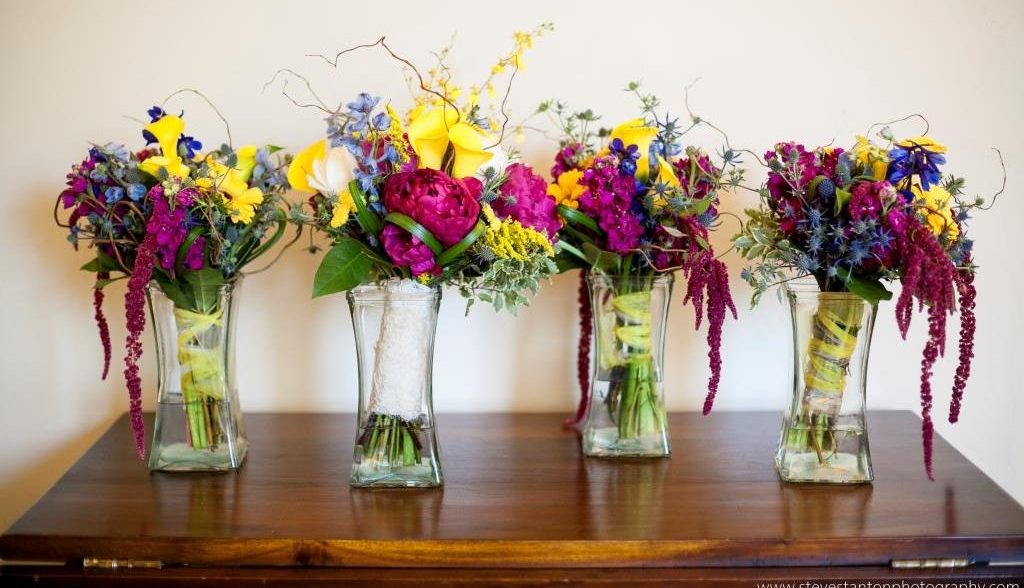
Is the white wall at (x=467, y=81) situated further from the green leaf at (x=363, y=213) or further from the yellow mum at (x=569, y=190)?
the green leaf at (x=363, y=213)

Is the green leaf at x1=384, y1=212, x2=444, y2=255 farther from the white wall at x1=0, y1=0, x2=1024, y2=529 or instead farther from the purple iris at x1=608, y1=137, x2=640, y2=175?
the white wall at x1=0, y1=0, x2=1024, y2=529

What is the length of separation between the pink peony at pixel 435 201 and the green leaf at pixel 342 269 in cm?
8

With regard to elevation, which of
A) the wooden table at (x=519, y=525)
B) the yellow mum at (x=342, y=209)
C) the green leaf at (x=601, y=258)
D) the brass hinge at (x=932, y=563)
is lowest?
the brass hinge at (x=932, y=563)

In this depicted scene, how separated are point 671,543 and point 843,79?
88 cm

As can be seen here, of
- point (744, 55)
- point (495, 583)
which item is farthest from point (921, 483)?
point (744, 55)

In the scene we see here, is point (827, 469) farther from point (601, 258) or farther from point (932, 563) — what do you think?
point (601, 258)

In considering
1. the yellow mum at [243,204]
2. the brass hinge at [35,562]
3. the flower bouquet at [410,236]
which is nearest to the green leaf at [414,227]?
the flower bouquet at [410,236]

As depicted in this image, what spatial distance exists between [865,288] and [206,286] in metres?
0.84

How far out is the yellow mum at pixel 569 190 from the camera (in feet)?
3.98

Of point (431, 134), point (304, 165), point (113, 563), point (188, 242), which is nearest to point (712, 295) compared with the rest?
point (431, 134)

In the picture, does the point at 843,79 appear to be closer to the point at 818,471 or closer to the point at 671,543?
the point at 818,471

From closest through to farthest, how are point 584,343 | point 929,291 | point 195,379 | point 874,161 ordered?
point 929,291 < point 874,161 < point 195,379 < point 584,343

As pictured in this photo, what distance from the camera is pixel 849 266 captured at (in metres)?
1.11

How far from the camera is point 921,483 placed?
3.95 feet
